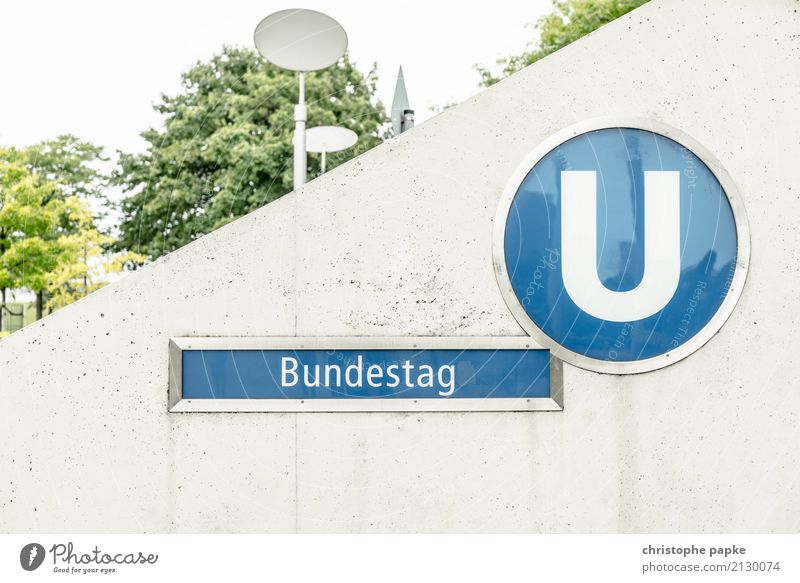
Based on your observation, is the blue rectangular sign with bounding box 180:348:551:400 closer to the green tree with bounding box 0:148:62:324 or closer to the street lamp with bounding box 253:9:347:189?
the street lamp with bounding box 253:9:347:189

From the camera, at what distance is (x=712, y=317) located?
301 cm

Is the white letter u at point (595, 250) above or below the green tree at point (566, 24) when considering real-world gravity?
below

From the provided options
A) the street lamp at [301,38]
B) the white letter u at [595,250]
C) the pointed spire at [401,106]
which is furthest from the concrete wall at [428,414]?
the pointed spire at [401,106]

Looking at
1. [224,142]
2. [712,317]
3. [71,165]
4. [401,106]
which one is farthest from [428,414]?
[71,165]

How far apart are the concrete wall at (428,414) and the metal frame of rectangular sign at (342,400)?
0.15 feet

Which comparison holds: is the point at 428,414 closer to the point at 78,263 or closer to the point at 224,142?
the point at 78,263

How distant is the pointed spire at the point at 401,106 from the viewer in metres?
6.91

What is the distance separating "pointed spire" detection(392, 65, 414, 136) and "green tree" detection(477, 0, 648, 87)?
7.53m

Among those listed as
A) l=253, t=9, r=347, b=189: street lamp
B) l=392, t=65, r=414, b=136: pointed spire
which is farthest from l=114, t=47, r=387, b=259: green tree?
l=253, t=9, r=347, b=189: street lamp

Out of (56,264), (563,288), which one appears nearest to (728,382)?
(563,288)

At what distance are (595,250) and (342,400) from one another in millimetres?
1328

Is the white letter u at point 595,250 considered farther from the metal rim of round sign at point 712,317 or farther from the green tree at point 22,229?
the green tree at point 22,229

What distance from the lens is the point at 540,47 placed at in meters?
17.6

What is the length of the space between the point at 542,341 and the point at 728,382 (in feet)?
2.89
